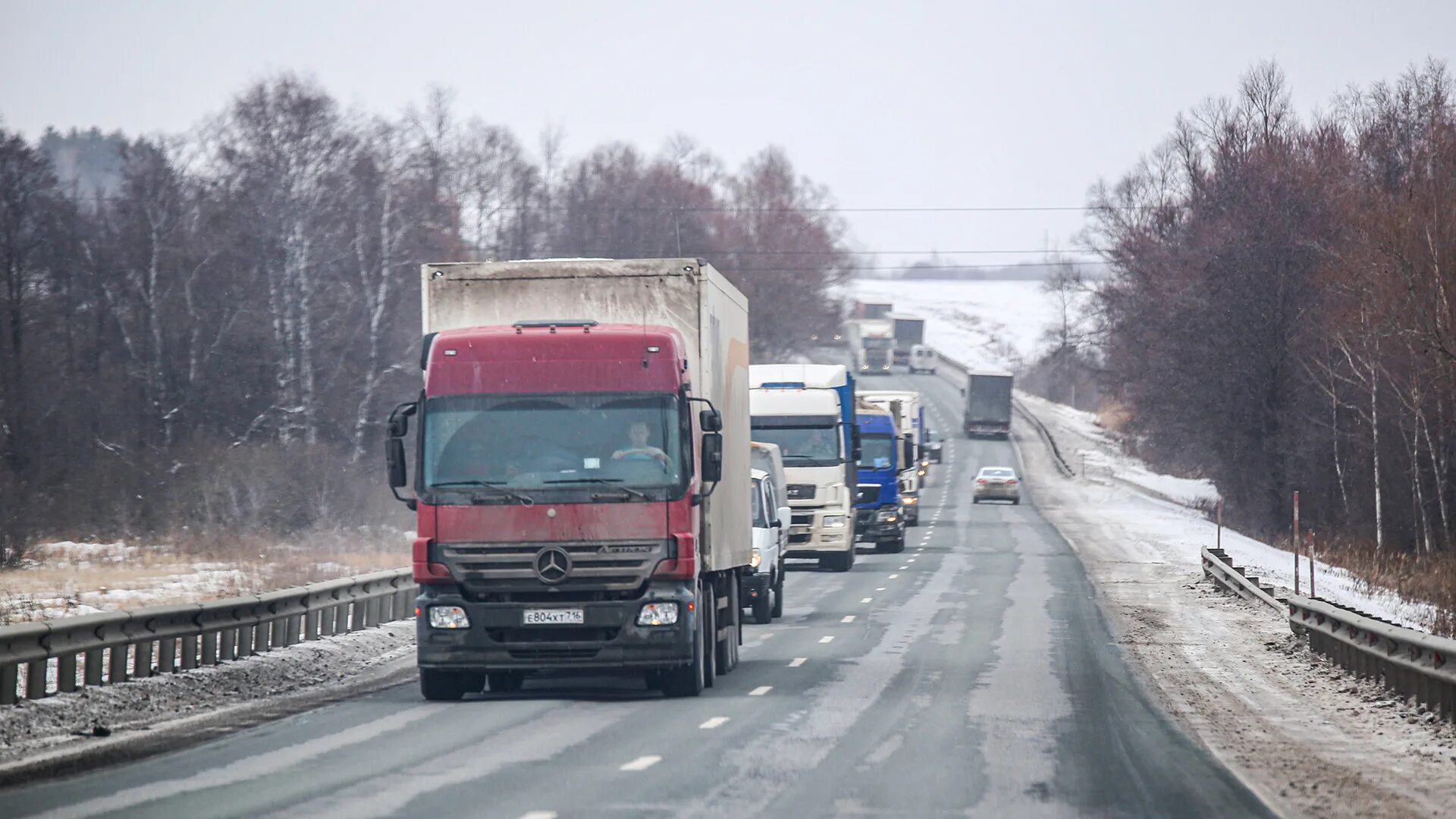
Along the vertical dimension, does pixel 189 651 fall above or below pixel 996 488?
below

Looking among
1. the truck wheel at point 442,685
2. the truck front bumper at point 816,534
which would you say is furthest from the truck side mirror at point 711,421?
the truck front bumper at point 816,534

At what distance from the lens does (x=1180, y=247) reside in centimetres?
7044

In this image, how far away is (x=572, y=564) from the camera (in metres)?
14.7

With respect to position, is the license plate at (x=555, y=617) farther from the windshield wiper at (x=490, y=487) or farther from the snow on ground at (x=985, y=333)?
the snow on ground at (x=985, y=333)

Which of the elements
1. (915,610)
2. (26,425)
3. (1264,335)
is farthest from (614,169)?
(915,610)

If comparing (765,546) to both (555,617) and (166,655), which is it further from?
(555,617)

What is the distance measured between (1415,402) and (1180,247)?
23892 millimetres

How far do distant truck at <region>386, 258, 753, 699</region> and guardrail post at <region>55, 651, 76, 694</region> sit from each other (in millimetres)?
2797

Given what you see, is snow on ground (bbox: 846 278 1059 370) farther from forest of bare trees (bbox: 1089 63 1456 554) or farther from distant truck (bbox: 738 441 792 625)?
distant truck (bbox: 738 441 792 625)

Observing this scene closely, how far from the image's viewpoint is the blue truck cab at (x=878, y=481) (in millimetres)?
44312

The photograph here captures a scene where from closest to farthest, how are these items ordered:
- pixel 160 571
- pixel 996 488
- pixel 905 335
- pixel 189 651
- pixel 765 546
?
pixel 189 651 < pixel 765 546 < pixel 160 571 < pixel 996 488 < pixel 905 335

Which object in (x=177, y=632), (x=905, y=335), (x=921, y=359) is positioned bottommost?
(x=177, y=632)

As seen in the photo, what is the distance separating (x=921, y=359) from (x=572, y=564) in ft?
390

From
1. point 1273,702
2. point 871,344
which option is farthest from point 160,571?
point 871,344
